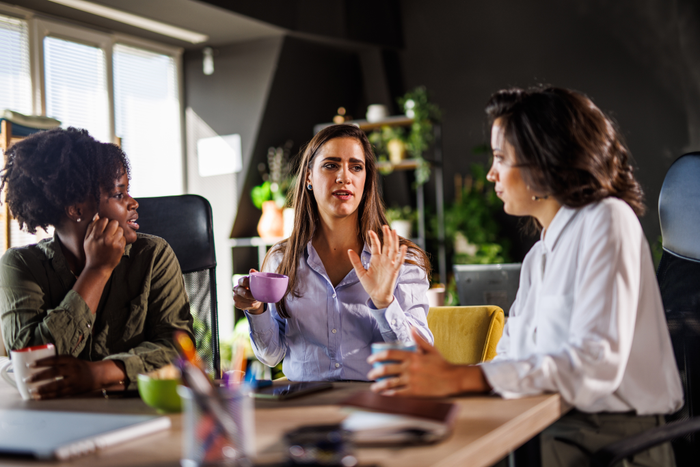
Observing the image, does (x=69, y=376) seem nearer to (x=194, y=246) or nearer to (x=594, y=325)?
(x=194, y=246)

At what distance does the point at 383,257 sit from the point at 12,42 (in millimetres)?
3521

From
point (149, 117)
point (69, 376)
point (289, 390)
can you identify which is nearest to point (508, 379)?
point (289, 390)

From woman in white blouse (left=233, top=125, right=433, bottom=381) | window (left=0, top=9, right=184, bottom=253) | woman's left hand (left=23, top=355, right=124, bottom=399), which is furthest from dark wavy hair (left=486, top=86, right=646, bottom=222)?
window (left=0, top=9, right=184, bottom=253)

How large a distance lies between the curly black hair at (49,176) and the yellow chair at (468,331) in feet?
3.49

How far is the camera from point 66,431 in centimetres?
91

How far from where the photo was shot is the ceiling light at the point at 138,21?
13.3 feet

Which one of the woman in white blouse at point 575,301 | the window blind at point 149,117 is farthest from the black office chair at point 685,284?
the window blind at point 149,117

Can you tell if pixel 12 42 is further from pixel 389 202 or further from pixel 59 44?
pixel 389 202

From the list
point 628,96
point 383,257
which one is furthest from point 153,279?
point 628,96

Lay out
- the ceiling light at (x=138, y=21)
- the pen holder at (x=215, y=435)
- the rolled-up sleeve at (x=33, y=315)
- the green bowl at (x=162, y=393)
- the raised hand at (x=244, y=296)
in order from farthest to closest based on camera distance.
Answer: the ceiling light at (x=138, y=21), the raised hand at (x=244, y=296), the rolled-up sleeve at (x=33, y=315), the green bowl at (x=162, y=393), the pen holder at (x=215, y=435)

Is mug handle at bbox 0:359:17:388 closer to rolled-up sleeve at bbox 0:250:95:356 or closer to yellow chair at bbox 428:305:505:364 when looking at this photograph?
rolled-up sleeve at bbox 0:250:95:356

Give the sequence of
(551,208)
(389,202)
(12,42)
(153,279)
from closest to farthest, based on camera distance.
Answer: (551,208)
(153,279)
(12,42)
(389,202)

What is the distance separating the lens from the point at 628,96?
187 inches

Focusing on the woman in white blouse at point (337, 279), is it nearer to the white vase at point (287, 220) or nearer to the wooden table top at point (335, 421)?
the wooden table top at point (335, 421)
